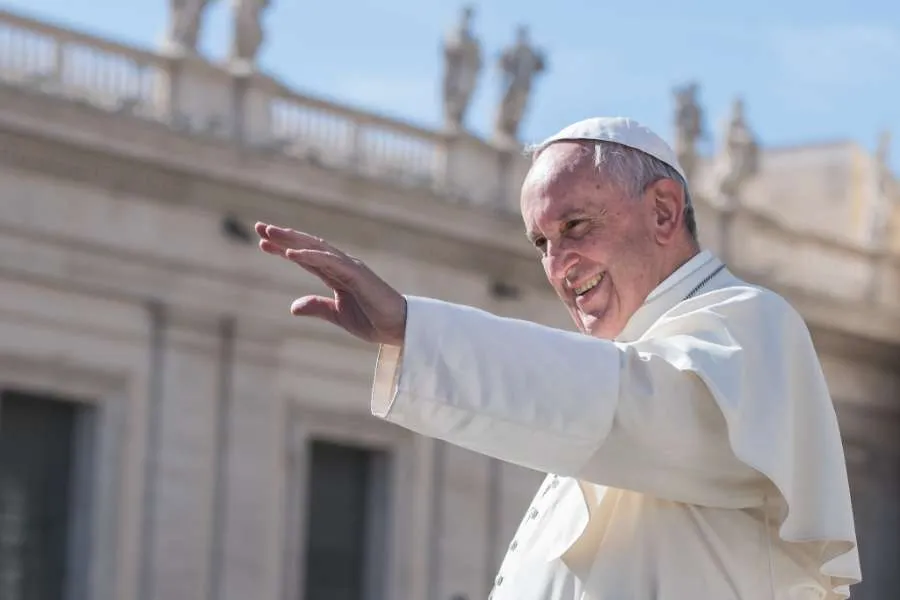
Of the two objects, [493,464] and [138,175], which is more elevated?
[138,175]

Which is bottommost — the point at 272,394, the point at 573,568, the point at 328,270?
the point at 573,568

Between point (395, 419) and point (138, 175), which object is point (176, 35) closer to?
point (138, 175)

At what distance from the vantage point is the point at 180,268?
17.8 m

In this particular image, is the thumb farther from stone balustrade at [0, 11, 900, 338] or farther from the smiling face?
stone balustrade at [0, 11, 900, 338]

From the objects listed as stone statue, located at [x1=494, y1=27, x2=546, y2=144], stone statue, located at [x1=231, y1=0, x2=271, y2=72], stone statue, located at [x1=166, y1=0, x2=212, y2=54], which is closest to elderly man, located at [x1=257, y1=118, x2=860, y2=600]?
stone statue, located at [x1=166, y1=0, x2=212, y2=54]

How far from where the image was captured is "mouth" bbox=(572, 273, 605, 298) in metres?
3.12

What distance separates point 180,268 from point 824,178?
43.6ft

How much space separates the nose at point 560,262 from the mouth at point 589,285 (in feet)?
0.07

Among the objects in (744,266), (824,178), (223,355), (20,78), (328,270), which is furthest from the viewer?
(824,178)

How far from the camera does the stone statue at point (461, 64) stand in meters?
20.6

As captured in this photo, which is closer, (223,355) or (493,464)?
(223,355)

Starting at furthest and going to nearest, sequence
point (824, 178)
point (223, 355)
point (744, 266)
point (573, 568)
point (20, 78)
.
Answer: point (824, 178) < point (744, 266) < point (223, 355) < point (20, 78) < point (573, 568)

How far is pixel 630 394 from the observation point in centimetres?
283

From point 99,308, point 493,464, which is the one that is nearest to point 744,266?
point 493,464
